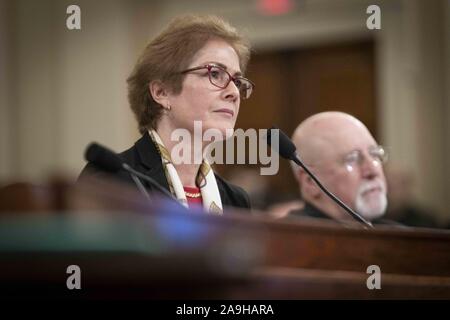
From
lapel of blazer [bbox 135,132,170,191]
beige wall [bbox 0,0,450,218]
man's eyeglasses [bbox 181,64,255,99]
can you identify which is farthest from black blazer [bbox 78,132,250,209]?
beige wall [bbox 0,0,450,218]

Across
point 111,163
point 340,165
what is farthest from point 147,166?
point 340,165

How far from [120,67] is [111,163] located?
5493mm

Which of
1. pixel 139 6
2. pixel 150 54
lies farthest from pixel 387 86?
pixel 150 54

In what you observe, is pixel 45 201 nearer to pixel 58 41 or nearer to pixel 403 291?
pixel 403 291

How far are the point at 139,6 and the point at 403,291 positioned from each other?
6077mm

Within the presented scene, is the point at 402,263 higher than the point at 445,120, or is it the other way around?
the point at 445,120

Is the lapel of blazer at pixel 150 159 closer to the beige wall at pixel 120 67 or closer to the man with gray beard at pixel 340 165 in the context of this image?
the man with gray beard at pixel 340 165

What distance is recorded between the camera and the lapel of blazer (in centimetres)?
190

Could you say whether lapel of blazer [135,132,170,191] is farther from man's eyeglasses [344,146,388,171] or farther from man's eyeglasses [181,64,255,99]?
man's eyeglasses [344,146,388,171]

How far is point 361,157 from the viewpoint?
2.76 meters

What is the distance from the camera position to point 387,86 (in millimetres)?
7059

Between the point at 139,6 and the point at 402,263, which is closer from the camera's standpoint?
the point at 402,263

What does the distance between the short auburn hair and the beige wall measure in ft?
15.6

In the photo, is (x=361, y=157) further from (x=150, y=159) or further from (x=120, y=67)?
(x=120, y=67)
